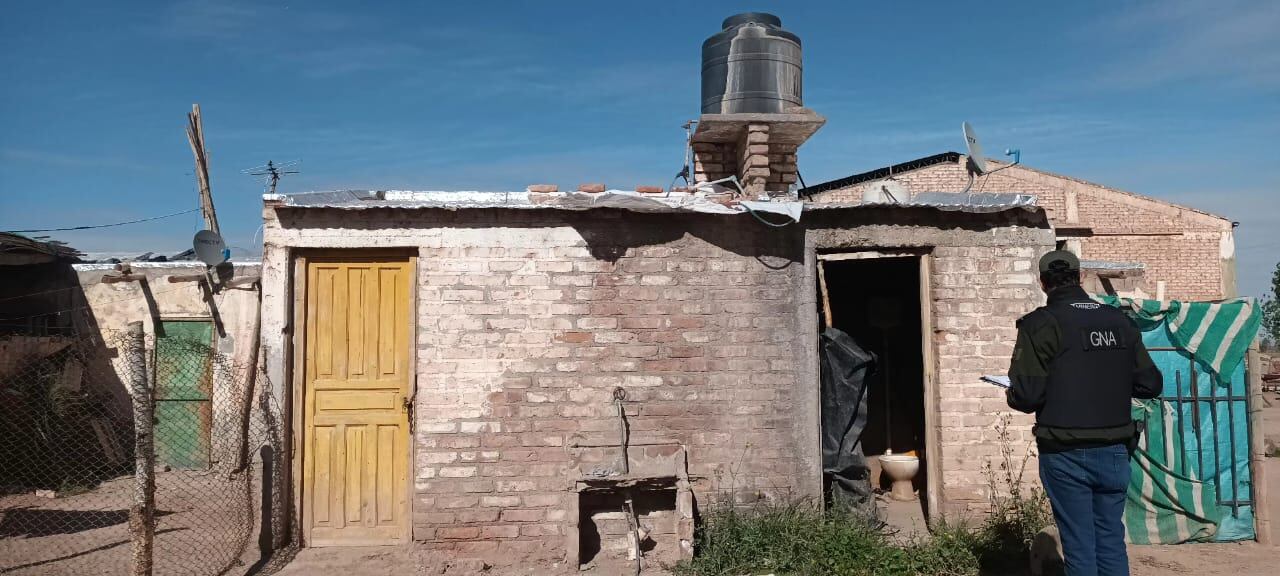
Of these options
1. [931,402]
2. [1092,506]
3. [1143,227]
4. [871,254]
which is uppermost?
[1143,227]

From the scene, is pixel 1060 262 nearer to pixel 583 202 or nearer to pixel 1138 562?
pixel 1138 562

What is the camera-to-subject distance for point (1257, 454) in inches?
250

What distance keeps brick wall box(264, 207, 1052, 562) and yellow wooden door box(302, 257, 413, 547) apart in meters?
0.25

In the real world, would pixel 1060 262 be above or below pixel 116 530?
above

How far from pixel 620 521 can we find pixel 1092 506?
3.24 meters

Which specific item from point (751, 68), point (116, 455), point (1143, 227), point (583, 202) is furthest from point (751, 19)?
point (1143, 227)

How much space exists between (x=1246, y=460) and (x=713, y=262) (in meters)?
4.24

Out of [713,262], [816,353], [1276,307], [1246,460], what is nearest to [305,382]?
[713,262]

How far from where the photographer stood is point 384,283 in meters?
6.45

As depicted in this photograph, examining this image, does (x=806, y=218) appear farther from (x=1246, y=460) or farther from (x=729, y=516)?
(x=1246, y=460)

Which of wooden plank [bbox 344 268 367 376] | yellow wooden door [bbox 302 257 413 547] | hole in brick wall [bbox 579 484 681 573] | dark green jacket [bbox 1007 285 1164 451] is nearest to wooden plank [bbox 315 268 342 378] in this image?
yellow wooden door [bbox 302 257 413 547]

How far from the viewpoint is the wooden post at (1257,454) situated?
6316 mm

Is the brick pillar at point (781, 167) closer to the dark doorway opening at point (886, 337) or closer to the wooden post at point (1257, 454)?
the dark doorway opening at point (886, 337)

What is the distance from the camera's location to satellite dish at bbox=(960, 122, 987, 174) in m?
7.14
